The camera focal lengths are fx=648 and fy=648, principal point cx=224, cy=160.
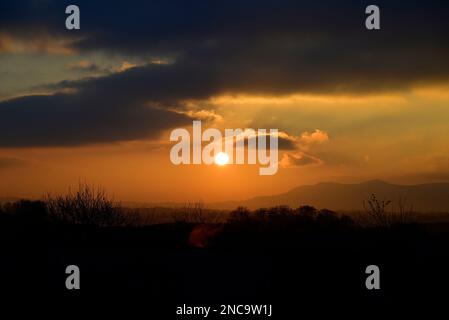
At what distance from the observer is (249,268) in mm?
28984

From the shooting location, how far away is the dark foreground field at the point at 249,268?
2552 cm

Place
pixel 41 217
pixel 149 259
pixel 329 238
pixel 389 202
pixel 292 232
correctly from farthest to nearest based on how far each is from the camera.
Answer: pixel 41 217 < pixel 292 232 < pixel 329 238 < pixel 389 202 < pixel 149 259

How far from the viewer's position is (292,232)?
3962cm

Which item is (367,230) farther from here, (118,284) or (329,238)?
(118,284)

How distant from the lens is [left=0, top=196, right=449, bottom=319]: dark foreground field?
25.5m

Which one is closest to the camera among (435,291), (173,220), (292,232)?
(435,291)
